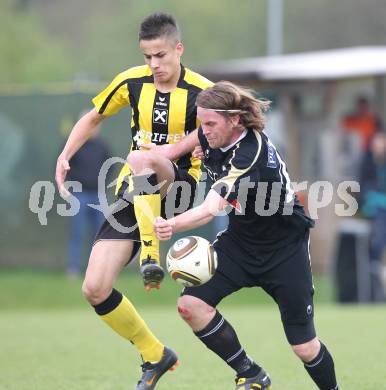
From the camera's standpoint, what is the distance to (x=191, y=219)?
5711 millimetres

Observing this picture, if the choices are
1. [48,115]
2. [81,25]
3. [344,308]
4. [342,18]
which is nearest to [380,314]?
[344,308]

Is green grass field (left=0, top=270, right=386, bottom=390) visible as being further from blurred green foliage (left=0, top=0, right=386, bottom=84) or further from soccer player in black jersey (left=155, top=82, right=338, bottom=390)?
blurred green foliage (left=0, top=0, right=386, bottom=84)

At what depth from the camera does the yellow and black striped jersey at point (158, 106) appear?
6.64m

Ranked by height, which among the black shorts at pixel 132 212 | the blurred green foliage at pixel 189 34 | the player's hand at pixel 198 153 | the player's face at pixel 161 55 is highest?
the blurred green foliage at pixel 189 34

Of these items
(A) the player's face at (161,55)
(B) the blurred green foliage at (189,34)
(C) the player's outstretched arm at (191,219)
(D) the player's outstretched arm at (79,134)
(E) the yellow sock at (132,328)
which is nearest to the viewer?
(C) the player's outstretched arm at (191,219)

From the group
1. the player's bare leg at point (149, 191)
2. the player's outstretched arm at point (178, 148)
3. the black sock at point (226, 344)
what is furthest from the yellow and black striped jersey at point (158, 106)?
the black sock at point (226, 344)

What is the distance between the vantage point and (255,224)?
619 centimetres

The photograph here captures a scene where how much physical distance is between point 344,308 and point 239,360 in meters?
7.40

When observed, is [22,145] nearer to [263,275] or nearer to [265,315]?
[265,315]

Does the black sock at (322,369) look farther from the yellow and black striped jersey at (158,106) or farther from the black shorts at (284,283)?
the yellow and black striped jersey at (158,106)

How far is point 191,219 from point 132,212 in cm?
101

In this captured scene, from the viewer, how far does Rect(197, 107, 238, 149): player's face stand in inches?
232

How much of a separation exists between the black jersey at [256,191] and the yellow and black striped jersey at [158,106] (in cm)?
40

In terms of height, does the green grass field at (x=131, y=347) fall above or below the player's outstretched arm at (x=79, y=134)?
below
